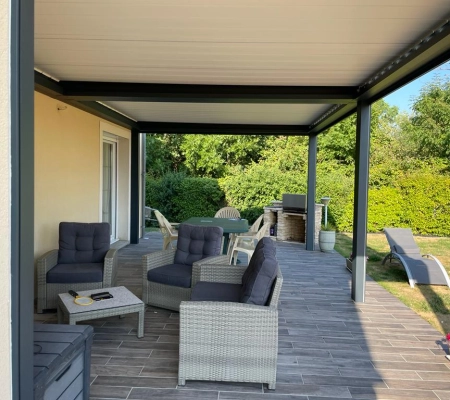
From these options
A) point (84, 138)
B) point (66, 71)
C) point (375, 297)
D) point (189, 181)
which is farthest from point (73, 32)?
point (189, 181)

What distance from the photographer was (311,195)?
30.4ft

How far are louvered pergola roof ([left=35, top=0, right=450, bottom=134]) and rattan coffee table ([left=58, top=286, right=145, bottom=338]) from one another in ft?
7.65

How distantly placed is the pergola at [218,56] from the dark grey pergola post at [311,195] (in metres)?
2.85

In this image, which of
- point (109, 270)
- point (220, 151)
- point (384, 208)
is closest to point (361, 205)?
point (109, 270)

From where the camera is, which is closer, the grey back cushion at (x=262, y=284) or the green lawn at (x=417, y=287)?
the grey back cushion at (x=262, y=284)

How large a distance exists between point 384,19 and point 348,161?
14.3m

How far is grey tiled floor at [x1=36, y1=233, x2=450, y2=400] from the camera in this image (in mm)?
2941

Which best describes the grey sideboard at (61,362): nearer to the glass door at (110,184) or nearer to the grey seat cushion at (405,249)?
the grey seat cushion at (405,249)

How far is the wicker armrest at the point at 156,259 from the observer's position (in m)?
4.67

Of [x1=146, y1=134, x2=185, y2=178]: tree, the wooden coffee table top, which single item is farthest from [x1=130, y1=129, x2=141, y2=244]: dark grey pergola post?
[x1=146, y1=134, x2=185, y2=178]: tree

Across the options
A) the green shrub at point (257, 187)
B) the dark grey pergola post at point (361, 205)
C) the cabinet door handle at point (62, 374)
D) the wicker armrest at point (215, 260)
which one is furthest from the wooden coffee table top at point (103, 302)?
the green shrub at point (257, 187)

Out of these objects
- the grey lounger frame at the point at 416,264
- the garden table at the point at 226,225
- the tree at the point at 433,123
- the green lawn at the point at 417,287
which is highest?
the tree at the point at 433,123
